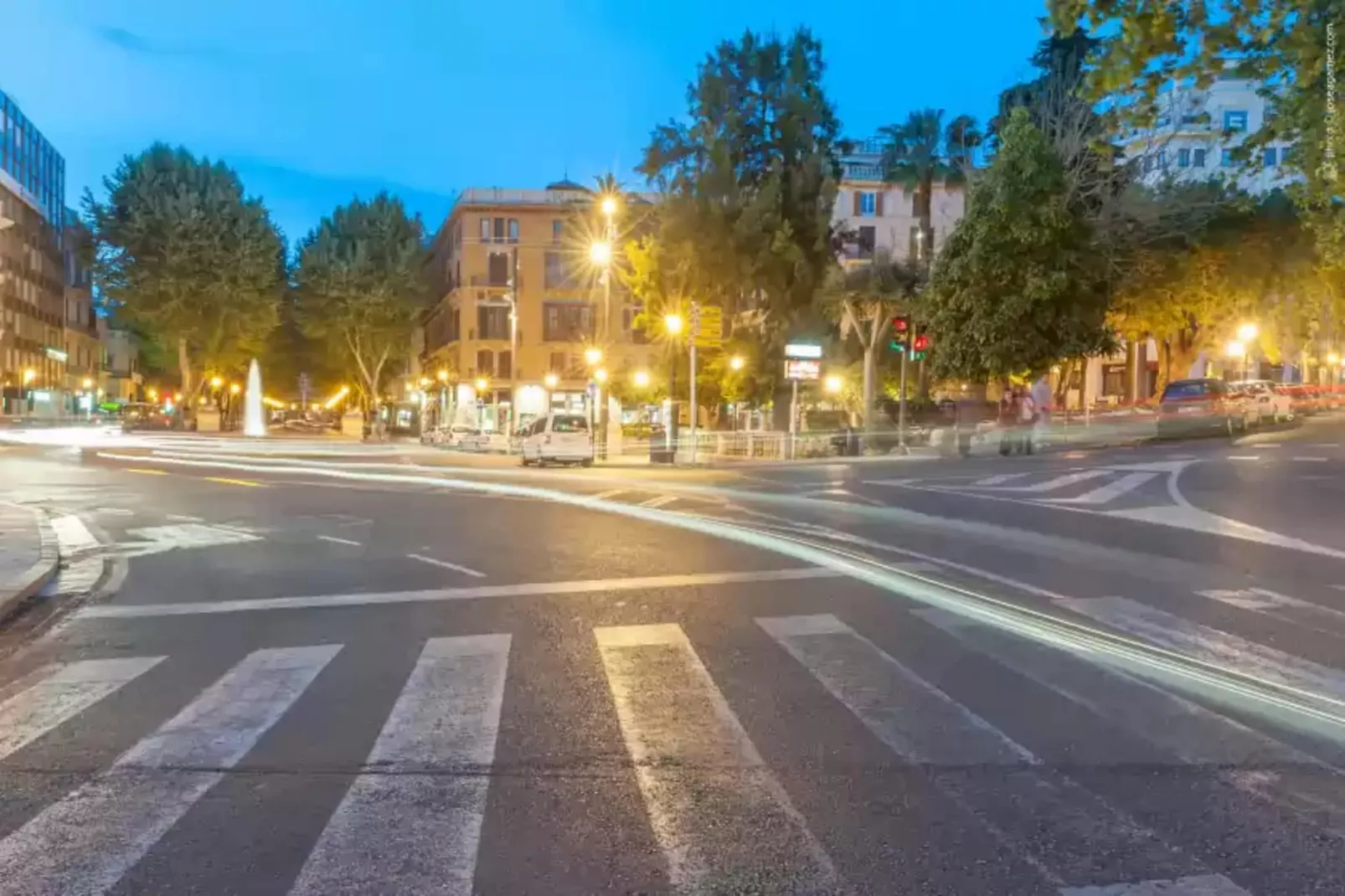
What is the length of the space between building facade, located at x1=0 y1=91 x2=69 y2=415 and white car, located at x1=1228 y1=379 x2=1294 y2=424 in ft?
238

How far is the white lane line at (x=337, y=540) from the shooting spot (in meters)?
15.5

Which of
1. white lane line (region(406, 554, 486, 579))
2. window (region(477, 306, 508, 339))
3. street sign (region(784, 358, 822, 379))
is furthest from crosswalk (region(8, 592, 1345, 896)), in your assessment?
window (region(477, 306, 508, 339))

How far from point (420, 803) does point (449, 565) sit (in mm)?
8312

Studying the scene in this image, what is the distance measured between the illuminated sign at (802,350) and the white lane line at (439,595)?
24563mm

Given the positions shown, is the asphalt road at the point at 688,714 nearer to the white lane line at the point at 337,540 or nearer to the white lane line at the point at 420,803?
the white lane line at the point at 420,803

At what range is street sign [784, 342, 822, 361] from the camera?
3666 cm

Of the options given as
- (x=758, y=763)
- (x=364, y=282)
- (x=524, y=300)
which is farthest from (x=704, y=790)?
(x=524, y=300)

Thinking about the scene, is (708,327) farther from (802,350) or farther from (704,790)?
(704,790)

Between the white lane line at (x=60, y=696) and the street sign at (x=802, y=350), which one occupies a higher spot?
the street sign at (x=802, y=350)

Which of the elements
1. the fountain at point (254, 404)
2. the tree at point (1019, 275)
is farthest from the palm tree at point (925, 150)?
the fountain at point (254, 404)

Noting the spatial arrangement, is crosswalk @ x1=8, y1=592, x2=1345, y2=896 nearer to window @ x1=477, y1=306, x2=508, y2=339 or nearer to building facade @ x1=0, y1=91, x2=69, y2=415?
window @ x1=477, y1=306, x2=508, y2=339

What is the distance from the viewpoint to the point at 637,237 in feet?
167

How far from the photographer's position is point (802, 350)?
36812 mm

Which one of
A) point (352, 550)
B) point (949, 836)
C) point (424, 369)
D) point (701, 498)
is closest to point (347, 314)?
point (424, 369)
